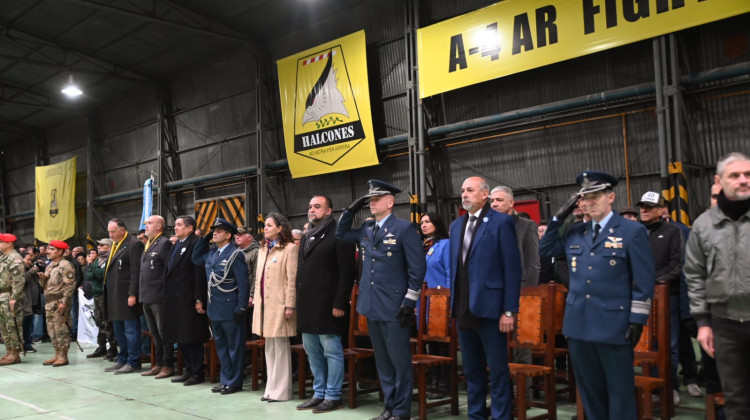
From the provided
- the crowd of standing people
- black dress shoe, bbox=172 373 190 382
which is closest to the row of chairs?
the crowd of standing people

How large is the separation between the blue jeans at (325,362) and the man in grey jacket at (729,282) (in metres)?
2.68

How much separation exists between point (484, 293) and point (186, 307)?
347cm

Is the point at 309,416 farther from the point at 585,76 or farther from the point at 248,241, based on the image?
the point at 585,76

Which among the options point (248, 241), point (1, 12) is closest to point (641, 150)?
point (248, 241)

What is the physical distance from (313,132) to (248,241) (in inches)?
203

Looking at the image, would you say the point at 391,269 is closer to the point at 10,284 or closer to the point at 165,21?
the point at 10,284

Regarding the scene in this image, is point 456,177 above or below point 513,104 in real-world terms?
below

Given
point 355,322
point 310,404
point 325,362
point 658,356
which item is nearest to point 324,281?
point 355,322

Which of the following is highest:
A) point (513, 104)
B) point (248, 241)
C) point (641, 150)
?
point (513, 104)

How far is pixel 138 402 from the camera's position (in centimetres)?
535

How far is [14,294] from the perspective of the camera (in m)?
7.54

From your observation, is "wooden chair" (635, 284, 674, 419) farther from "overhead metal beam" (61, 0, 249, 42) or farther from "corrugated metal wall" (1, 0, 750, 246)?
"overhead metal beam" (61, 0, 249, 42)

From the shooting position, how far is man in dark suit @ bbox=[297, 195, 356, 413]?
15.7ft

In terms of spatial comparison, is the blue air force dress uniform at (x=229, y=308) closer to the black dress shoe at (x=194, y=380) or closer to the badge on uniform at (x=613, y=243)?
the black dress shoe at (x=194, y=380)
